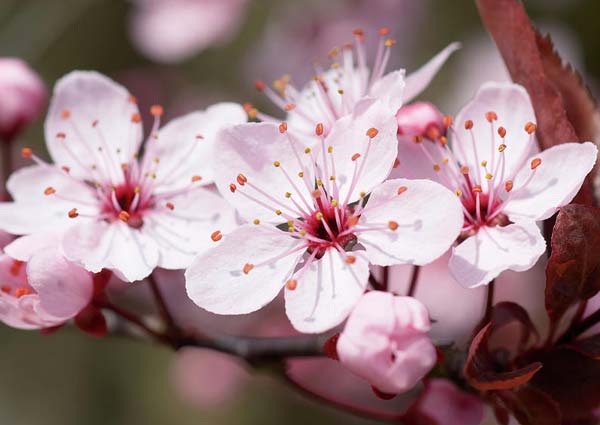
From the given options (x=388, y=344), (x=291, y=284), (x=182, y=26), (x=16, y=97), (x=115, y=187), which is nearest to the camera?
(x=388, y=344)

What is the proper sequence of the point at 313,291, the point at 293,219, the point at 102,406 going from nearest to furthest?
the point at 313,291, the point at 293,219, the point at 102,406

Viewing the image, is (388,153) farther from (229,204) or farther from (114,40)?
(114,40)

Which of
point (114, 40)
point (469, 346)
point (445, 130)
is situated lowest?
point (114, 40)

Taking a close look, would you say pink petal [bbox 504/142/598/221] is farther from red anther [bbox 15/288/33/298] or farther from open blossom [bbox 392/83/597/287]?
red anther [bbox 15/288/33/298]

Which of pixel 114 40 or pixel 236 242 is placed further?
pixel 114 40

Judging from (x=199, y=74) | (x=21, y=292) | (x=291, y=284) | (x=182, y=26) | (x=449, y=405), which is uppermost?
(x=291, y=284)

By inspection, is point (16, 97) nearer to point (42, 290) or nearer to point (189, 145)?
point (189, 145)

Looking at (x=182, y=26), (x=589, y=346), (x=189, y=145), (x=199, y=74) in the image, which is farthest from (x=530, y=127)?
(x=199, y=74)

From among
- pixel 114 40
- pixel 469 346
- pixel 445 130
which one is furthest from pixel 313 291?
pixel 114 40

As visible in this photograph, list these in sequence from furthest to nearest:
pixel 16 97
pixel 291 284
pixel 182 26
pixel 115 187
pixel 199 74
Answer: pixel 199 74
pixel 182 26
pixel 16 97
pixel 115 187
pixel 291 284
